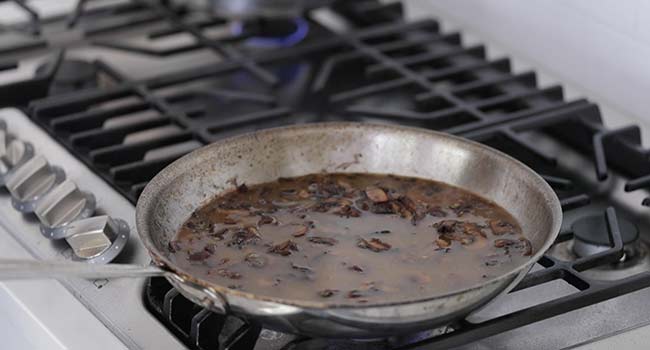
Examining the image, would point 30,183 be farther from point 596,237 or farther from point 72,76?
point 596,237

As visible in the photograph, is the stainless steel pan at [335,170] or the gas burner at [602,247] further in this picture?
the gas burner at [602,247]

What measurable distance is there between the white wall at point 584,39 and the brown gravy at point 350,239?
0.45 meters

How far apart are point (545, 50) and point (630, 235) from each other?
49 cm

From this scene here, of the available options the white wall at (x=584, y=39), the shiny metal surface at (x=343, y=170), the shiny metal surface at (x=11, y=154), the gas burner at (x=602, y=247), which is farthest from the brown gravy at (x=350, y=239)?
the white wall at (x=584, y=39)

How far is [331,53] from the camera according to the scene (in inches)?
61.7

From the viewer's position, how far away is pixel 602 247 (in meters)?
1.10

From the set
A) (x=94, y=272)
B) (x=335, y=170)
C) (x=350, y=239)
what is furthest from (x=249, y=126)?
(x=94, y=272)

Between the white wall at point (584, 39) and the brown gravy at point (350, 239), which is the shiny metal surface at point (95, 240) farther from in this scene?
the white wall at point (584, 39)

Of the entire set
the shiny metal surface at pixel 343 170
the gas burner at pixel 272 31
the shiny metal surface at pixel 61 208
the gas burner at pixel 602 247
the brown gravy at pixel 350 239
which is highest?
the shiny metal surface at pixel 343 170

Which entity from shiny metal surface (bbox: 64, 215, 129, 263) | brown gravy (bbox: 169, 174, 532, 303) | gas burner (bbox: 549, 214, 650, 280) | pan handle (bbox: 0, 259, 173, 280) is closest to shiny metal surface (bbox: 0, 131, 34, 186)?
shiny metal surface (bbox: 64, 215, 129, 263)

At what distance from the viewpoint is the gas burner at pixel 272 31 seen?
1594mm

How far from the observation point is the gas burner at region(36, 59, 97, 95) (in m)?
1.48

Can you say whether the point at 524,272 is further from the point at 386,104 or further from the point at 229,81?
the point at 229,81

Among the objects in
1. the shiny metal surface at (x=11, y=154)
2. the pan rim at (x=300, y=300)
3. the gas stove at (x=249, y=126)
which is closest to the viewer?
the pan rim at (x=300, y=300)
